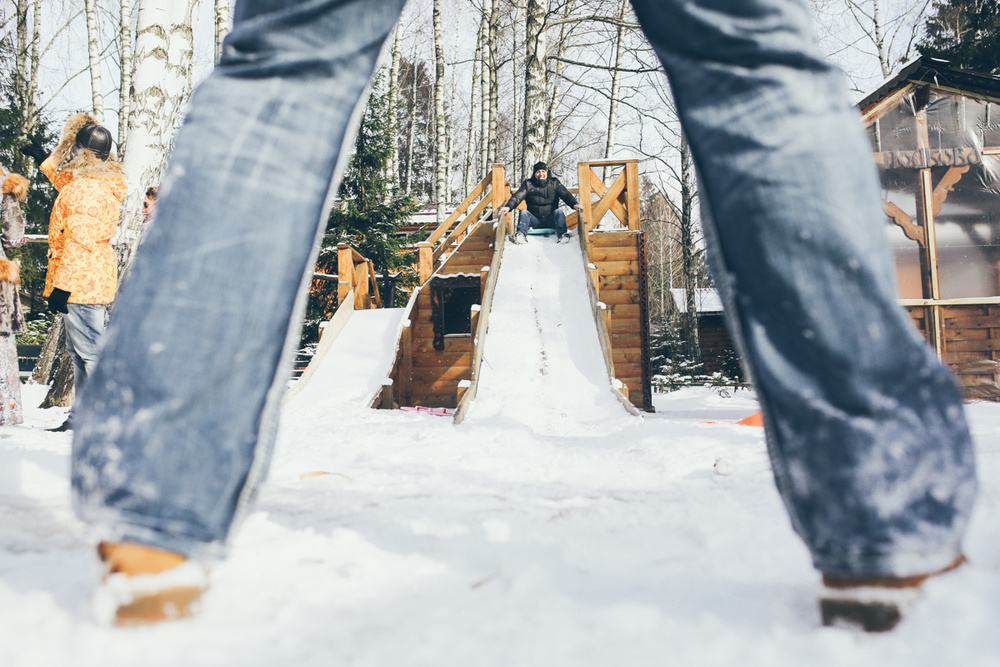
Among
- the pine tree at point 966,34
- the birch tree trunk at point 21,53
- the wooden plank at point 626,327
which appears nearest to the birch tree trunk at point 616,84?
the pine tree at point 966,34

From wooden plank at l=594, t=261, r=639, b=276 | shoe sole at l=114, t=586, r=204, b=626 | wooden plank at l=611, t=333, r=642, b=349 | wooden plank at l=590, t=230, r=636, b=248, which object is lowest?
wooden plank at l=611, t=333, r=642, b=349

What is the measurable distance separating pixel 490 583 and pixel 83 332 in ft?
12.6

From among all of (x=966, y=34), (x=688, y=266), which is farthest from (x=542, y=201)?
(x=966, y=34)

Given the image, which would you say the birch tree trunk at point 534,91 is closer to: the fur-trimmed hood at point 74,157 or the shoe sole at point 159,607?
the fur-trimmed hood at point 74,157

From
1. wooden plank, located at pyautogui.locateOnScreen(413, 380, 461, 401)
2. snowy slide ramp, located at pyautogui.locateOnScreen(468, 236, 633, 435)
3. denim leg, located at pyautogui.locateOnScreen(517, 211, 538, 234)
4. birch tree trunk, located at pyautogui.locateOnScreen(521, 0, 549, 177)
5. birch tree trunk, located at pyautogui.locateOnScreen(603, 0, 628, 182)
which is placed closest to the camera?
snowy slide ramp, located at pyautogui.locateOnScreen(468, 236, 633, 435)

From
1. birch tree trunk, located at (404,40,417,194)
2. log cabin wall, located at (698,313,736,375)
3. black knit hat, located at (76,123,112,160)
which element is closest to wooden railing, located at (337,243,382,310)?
black knit hat, located at (76,123,112,160)

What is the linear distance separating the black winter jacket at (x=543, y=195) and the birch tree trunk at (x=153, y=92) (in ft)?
18.5

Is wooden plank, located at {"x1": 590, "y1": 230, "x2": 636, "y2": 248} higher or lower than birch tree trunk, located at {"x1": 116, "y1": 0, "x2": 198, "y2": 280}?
lower

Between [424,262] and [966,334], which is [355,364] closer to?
[424,262]

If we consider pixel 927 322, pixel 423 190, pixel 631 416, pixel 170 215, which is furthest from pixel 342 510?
pixel 423 190

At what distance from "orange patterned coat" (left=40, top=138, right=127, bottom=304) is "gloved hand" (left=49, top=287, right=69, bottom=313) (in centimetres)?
2

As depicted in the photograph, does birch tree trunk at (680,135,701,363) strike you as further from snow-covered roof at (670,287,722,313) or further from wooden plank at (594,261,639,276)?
wooden plank at (594,261,639,276)

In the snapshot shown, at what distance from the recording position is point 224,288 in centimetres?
69

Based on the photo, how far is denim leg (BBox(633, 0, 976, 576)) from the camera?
0.61 m
